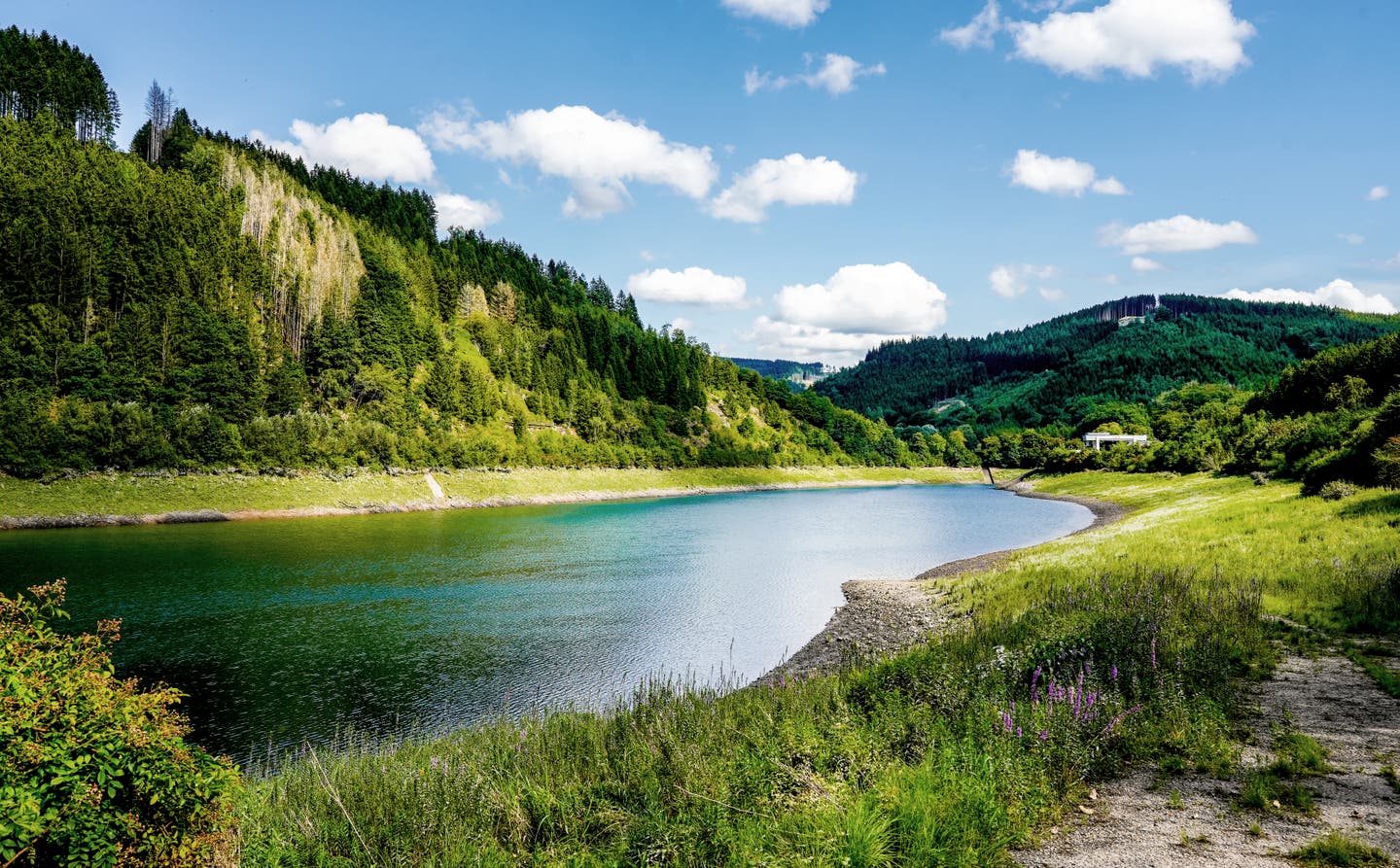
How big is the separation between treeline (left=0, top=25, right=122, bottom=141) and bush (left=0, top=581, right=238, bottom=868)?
497ft

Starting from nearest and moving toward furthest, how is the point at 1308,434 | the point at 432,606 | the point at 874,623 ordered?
the point at 874,623 < the point at 432,606 < the point at 1308,434

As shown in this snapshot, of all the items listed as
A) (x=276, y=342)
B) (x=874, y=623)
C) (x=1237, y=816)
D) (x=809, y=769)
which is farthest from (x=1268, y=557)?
(x=276, y=342)

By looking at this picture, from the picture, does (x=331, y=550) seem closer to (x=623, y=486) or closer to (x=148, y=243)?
(x=623, y=486)

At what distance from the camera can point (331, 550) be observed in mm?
41844

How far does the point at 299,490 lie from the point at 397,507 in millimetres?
9998

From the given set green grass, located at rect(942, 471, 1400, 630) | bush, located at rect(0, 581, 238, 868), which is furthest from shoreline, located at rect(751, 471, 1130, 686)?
bush, located at rect(0, 581, 238, 868)

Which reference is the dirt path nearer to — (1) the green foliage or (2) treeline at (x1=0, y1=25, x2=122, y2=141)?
(1) the green foliage

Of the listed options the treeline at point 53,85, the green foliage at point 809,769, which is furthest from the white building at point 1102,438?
the treeline at point 53,85

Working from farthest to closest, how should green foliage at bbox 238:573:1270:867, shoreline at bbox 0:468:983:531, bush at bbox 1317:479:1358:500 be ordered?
shoreline at bbox 0:468:983:531, bush at bbox 1317:479:1358:500, green foliage at bbox 238:573:1270:867

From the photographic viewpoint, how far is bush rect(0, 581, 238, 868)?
471 centimetres

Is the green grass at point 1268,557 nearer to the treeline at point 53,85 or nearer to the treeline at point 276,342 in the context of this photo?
the treeline at point 276,342

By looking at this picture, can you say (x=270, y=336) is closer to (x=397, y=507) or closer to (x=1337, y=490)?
(x=397, y=507)

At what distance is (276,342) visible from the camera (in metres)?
93.3

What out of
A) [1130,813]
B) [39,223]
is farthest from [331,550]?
[39,223]
